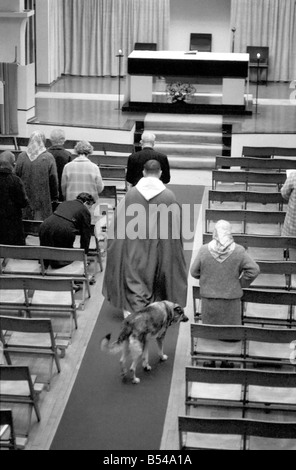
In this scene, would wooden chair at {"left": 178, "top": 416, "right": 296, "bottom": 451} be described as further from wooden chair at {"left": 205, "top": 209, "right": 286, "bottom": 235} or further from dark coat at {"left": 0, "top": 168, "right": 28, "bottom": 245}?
wooden chair at {"left": 205, "top": 209, "right": 286, "bottom": 235}

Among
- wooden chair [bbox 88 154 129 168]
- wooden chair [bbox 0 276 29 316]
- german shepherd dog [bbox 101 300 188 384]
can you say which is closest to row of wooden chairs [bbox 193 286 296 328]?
german shepherd dog [bbox 101 300 188 384]

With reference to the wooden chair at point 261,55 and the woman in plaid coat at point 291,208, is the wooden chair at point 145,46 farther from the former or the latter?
the woman in plaid coat at point 291,208

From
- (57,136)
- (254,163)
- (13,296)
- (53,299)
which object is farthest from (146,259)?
(254,163)

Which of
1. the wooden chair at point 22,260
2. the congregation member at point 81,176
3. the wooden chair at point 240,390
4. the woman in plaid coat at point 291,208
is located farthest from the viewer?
the congregation member at point 81,176

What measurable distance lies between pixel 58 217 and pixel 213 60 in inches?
389

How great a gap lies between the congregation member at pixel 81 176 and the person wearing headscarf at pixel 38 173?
0.17m

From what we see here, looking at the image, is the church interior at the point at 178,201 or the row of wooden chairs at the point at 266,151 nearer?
the church interior at the point at 178,201

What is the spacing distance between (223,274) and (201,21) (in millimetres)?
17007

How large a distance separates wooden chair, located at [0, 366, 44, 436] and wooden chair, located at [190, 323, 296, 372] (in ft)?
4.73

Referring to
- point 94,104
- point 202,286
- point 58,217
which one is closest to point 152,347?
point 202,286

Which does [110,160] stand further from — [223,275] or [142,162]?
[223,275]

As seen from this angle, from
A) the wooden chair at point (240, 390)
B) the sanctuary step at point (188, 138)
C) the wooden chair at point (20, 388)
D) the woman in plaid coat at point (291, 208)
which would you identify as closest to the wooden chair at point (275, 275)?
the woman in plaid coat at point (291, 208)

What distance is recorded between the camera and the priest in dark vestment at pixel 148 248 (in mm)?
9414

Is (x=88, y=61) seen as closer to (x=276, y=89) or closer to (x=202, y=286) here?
(x=276, y=89)
